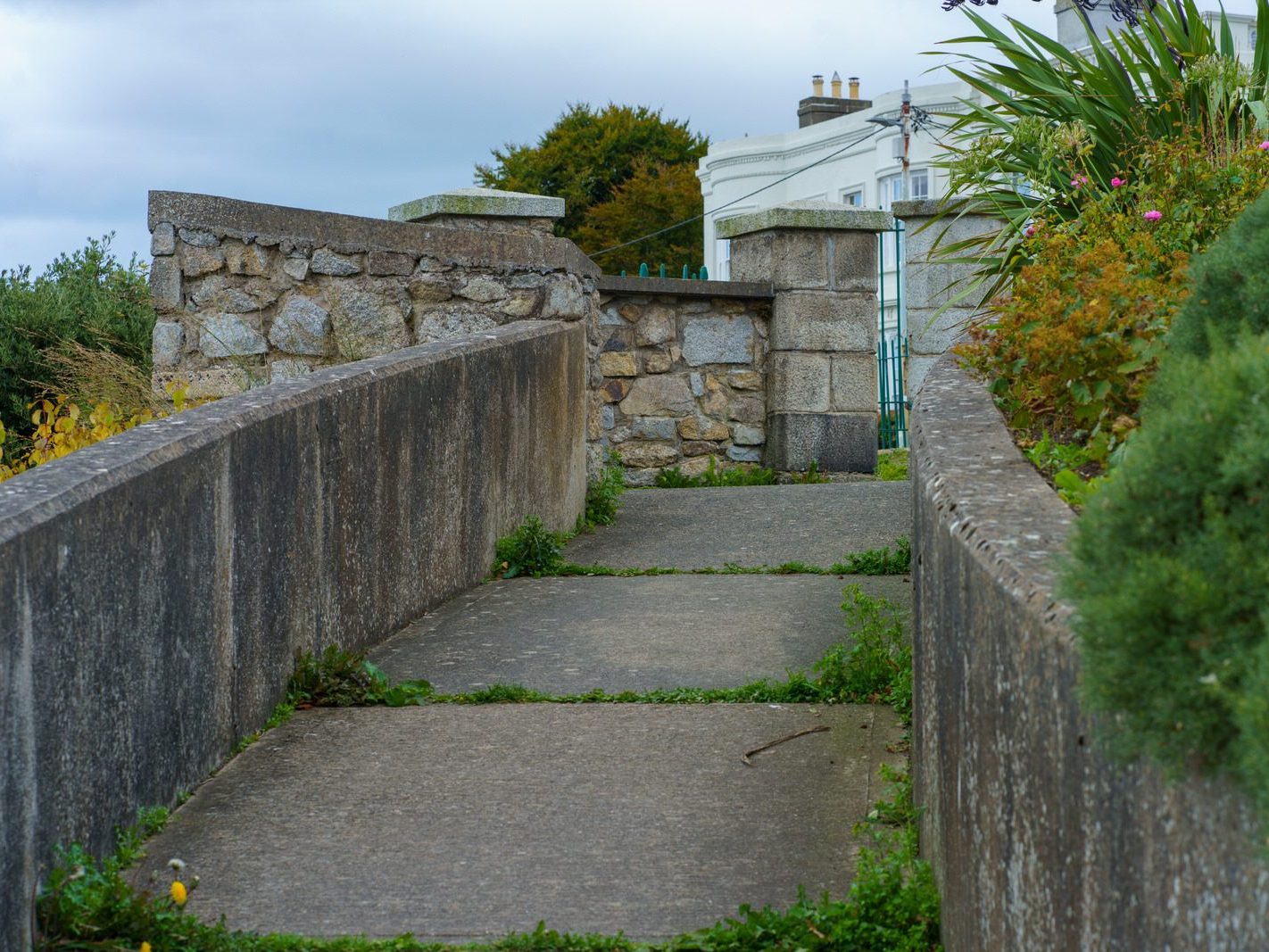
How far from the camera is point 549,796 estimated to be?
3.43 metres

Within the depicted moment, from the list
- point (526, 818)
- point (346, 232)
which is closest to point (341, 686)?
point (526, 818)

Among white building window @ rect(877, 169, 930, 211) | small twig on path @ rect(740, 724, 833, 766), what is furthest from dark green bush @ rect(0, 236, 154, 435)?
white building window @ rect(877, 169, 930, 211)

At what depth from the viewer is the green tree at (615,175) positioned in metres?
34.9

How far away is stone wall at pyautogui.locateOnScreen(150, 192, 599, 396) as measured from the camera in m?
6.84

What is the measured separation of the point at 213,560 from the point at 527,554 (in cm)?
254

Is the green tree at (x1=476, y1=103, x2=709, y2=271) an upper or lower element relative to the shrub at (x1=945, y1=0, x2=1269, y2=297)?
upper

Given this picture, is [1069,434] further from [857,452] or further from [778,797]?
[857,452]

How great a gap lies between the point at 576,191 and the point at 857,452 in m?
27.5

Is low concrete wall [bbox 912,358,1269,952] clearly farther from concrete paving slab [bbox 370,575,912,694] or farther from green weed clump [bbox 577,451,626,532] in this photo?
green weed clump [bbox 577,451,626,532]

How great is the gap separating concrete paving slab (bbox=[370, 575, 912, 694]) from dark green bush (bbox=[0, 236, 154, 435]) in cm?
800

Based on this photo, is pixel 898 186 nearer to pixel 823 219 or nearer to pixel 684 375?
pixel 823 219

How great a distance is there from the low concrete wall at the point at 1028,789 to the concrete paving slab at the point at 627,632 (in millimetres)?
1441

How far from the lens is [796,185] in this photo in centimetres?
3594

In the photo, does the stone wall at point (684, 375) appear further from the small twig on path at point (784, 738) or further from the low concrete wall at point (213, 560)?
the small twig on path at point (784, 738)
